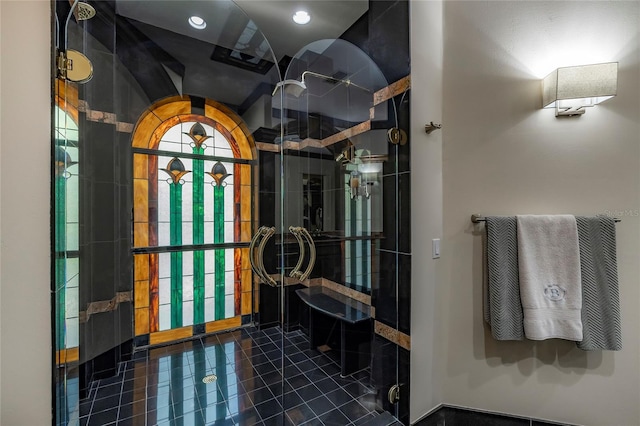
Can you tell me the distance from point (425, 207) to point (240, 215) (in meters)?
1.25

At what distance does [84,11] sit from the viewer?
120 centimetres

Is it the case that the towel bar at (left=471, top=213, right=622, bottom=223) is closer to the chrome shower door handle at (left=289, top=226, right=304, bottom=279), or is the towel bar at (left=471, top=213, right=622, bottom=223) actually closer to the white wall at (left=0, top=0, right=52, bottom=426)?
the chrome shower door handle at (left=289, top=226, right=304, bottom=279)

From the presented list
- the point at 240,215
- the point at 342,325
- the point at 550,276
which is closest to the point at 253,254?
the point at 240,215

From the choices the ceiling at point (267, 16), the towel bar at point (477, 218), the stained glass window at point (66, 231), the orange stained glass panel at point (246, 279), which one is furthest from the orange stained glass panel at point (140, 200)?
the towel bar at point (477, 218)

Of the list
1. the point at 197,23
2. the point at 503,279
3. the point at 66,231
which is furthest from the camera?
the point at 197,23

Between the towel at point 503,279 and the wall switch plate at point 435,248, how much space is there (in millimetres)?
273

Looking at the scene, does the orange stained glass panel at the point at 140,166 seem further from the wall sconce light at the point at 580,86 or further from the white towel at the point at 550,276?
the wall sconce light at the point at 580,86

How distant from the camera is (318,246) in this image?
1.86m

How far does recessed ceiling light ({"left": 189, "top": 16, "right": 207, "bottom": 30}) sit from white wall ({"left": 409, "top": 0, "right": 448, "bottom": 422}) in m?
1.35

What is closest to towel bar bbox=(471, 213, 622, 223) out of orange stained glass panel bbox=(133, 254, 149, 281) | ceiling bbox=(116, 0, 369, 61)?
ceiling bbox=(116, 0, 369, 61)

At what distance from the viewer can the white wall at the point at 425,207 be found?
1.55 metres

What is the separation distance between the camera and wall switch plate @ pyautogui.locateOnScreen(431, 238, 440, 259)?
1.61 m

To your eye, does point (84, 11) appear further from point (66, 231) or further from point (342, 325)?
point (342, 325)

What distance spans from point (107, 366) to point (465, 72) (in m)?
2.93
